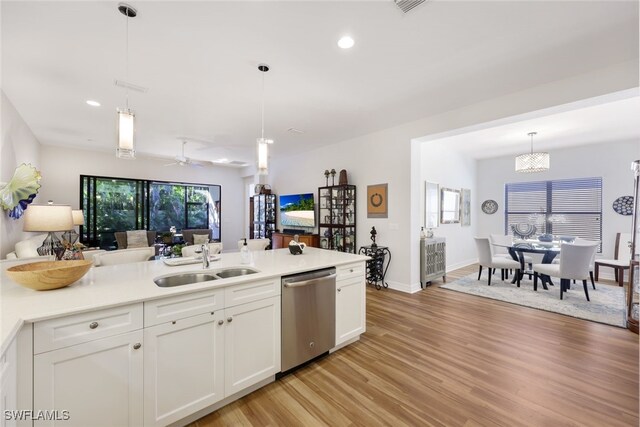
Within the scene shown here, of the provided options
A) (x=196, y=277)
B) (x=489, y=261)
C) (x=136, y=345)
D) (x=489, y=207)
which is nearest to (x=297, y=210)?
(x=489, y=261)

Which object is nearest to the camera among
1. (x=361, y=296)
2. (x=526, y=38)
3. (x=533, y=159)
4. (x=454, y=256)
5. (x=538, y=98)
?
(x=526, y=38)

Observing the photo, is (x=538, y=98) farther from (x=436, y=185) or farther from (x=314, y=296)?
(x=314, y=296)

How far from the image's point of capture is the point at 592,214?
224 inches

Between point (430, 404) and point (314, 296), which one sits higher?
point (314, 296)

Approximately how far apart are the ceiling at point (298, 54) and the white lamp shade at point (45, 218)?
1.47 meters

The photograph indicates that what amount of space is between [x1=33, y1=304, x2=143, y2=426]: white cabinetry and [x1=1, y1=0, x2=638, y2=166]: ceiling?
2154 millimetres

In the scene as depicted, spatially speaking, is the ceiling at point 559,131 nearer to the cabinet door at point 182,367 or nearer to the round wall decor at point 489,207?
the round wall decor at point 489,207

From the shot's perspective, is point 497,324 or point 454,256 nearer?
point 497,324

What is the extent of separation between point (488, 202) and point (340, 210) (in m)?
4.56

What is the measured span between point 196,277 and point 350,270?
4.82 ft

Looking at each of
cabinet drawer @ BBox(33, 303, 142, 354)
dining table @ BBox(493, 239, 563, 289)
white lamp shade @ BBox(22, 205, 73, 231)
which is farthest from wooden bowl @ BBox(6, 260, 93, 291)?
dining table @ BBox(493, 239, 563, 289)

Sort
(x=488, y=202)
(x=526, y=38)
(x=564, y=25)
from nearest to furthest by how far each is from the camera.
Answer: (x=564, y=25) < (x=526, y=38) < (x=488, y=202)

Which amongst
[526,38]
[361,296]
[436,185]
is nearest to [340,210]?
[436,185]

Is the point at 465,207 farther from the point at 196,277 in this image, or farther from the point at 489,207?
the point at 196,277
